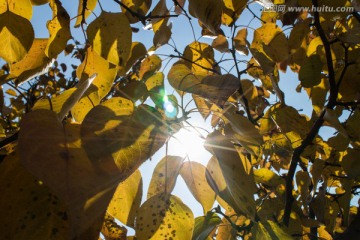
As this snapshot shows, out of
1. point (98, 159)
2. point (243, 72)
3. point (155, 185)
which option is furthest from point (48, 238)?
point (243, 72)

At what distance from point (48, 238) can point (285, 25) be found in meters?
0.99

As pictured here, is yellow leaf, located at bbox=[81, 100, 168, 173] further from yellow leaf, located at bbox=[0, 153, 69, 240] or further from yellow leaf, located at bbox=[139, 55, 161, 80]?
yellow leaf, located at bbox=[139, 55, 161, 80]

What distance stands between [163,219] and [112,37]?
1.21 ft

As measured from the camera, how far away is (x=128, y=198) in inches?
25.0

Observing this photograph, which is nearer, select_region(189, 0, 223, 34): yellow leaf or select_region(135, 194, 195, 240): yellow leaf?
select_region(135, 194, 195, 240): yellow leaf

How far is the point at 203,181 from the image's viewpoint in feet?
2.44

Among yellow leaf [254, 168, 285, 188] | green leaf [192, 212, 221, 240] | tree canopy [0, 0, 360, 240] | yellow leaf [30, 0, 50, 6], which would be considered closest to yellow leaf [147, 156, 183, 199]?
tree canopy [0, 0, 360, 240]

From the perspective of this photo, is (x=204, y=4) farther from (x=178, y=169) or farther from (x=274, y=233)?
(x=274, y=233)

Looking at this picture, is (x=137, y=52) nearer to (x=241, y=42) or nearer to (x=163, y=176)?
(x=163, y=176)

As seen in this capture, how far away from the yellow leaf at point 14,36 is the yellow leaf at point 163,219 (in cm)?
38

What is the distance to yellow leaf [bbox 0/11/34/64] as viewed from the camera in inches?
25.9

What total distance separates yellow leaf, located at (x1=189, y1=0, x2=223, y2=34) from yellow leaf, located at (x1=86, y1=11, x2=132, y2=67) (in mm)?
141

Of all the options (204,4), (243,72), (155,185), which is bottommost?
(155,185)

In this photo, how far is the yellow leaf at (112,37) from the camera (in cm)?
69
